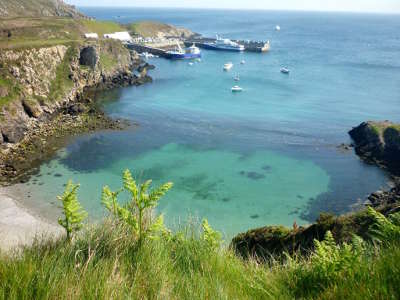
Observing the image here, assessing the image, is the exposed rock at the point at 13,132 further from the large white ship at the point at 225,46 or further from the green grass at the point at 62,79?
the large white ship at the point at 225,46

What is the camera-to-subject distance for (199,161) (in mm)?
40219

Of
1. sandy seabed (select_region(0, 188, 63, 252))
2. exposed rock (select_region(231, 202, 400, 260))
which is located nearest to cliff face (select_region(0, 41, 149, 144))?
sandy seabed (select_region(0, 188, 63, 252))

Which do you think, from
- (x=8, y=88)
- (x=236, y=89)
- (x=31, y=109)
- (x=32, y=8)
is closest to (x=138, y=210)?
(x=31, y=109)

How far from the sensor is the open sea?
32.0 m

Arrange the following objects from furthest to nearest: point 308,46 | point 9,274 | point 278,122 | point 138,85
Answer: point 308,46, point 138,85, point 278,122, point 9,274

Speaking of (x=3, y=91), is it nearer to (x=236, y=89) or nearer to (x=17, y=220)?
(x=17, y=220)

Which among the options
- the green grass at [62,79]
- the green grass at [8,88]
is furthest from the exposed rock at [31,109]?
the green grass at [62,79]

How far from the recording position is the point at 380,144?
41844 mm

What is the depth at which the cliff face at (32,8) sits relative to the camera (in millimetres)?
110812

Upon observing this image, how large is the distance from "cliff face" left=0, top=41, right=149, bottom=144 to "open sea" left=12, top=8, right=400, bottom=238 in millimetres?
4988

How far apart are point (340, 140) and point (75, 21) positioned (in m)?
70.8

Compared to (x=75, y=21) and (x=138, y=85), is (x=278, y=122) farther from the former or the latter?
(x=75, y=21)

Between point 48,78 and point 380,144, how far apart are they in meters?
46.5

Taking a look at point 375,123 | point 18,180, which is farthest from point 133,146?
point 375,123
